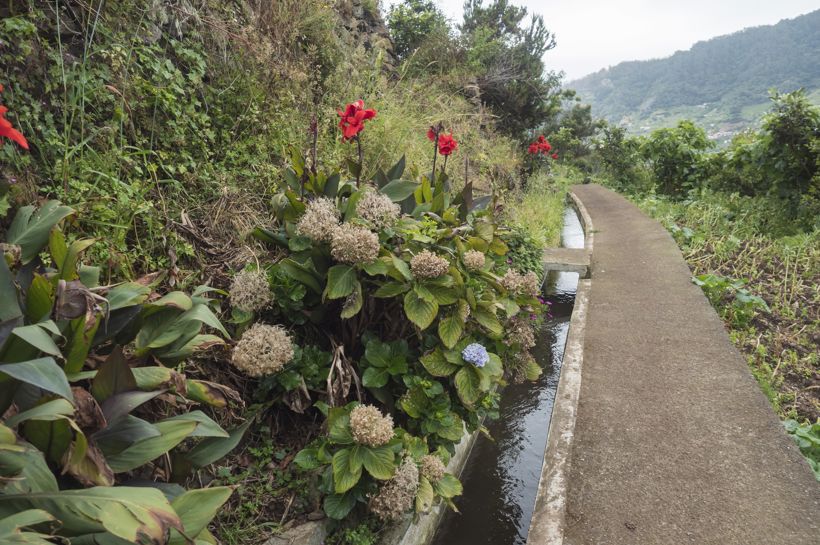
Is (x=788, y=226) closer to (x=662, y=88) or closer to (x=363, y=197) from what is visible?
(x=363, y=197)

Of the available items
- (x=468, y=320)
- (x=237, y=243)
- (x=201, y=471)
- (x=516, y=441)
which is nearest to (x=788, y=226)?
(x=516, y=441)

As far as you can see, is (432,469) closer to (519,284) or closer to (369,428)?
(369,428)

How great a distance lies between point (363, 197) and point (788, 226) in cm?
668

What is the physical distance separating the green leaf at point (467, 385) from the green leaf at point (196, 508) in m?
1.07

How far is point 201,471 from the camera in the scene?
1.79 meters

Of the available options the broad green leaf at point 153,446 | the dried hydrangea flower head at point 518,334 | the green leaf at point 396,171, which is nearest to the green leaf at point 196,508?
the broad green leaf at point 153,446

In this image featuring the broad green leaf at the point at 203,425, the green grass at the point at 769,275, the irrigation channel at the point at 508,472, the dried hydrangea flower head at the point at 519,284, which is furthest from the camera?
the green grass at the point at 769,275

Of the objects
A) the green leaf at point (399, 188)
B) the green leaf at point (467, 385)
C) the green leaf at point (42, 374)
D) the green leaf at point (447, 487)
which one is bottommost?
the green leaf at point (447, 487)

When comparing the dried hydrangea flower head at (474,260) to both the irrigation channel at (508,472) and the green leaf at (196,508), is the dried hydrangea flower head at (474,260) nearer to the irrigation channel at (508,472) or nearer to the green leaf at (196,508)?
the irrigation channel at (508,472)

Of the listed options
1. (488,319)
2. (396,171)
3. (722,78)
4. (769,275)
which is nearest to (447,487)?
(488,319)

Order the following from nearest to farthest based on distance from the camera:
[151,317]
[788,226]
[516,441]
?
[151,317]
[516,441]
[788,226]

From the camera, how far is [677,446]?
239 cm

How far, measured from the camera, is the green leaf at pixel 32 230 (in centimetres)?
152

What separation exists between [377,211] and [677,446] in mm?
2030
